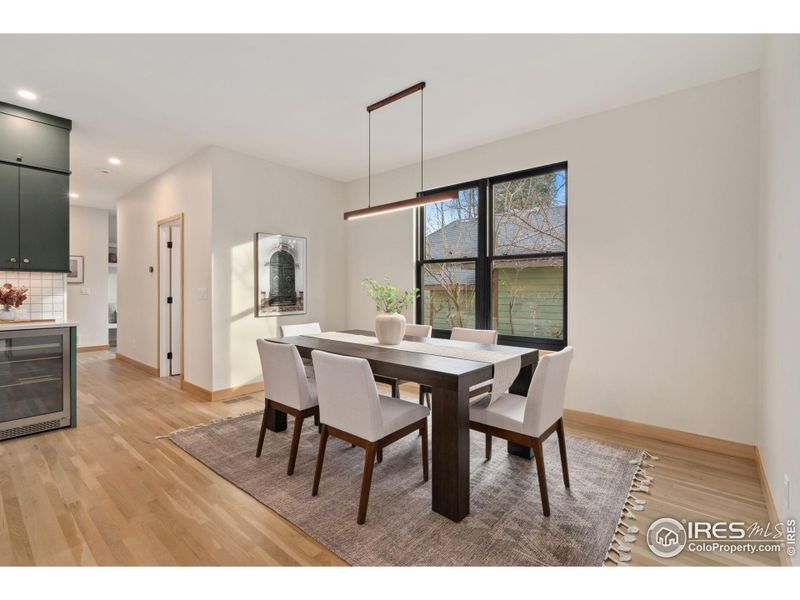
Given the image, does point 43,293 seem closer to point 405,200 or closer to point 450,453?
point 405,200

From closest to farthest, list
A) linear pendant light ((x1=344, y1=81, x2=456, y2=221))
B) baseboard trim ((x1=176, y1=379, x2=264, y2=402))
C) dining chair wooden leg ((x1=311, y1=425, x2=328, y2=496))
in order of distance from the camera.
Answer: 1. dining chair wooden leg ((x1=311, y1=425, x2=328, y2=496))
2. linear pendant light ((x1=344, y1=81, x2=456, y2=221))
3. baseboard trim ((x1=176, y1=379, x2=264, y2=402))

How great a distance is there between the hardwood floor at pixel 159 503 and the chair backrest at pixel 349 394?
1.80 feet

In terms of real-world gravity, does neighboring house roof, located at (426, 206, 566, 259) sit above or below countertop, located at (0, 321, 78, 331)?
above

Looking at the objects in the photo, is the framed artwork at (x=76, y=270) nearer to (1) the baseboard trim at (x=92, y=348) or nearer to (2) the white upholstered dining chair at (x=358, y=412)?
(1) the baseboard trim at (x=92, y=348)

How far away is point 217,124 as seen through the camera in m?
3.49

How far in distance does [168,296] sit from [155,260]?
1.79 ft

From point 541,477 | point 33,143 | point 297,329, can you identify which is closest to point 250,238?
point 297,329

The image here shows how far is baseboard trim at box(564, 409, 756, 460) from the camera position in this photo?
2.70m

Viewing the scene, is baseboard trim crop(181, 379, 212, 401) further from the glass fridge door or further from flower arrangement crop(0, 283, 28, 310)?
flower arrangement crop(0, 283, 28, 310)

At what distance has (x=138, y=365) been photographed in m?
5.56

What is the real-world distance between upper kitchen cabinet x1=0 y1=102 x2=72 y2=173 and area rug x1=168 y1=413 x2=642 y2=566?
2.53m

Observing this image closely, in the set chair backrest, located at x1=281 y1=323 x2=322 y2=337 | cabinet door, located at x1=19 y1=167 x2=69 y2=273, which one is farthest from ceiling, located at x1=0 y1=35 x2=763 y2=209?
chair backrest, located at x1=281 y1=323 x2=322 y2=337

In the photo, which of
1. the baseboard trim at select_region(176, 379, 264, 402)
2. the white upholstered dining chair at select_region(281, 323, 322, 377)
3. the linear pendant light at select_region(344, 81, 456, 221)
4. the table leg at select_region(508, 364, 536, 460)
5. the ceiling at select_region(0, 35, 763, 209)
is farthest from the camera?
the baseboard trim at select_region(176, 379, 264, 402)

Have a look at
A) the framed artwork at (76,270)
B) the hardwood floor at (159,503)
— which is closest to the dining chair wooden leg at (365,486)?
the hardwood floor at (159,503)
